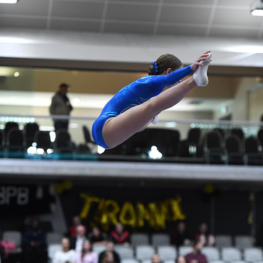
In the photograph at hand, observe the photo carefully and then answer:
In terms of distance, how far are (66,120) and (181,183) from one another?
5.49 metres

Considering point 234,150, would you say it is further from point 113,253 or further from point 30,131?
point 30,131

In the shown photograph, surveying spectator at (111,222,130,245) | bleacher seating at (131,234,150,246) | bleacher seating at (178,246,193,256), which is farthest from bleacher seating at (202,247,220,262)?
bleacher seating at (131,234,150,246)

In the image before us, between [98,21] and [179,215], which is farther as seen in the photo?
[179,215]

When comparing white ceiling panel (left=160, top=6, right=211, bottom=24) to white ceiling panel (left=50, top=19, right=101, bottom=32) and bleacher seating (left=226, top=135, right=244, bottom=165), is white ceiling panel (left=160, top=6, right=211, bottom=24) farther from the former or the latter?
bleacher seating (left=226, top=135, right=244, bottom=165)

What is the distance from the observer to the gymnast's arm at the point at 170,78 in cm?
364

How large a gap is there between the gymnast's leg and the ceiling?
8.50 meters

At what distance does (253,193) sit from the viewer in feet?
53.7

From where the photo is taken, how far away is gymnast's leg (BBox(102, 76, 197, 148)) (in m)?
3.63

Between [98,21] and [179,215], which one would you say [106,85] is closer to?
[98,21]

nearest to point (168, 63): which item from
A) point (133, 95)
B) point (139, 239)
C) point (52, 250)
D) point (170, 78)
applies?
point (170, 78)

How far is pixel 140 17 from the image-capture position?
12.6m

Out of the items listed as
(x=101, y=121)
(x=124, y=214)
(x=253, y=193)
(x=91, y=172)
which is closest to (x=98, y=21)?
(x=91, y=172)

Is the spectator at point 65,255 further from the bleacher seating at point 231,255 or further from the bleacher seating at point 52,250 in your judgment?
the bleacher seating at point 231,255

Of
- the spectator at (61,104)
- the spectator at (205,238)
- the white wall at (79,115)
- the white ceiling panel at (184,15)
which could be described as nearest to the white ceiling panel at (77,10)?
the white ceiling panel at (184,15)
